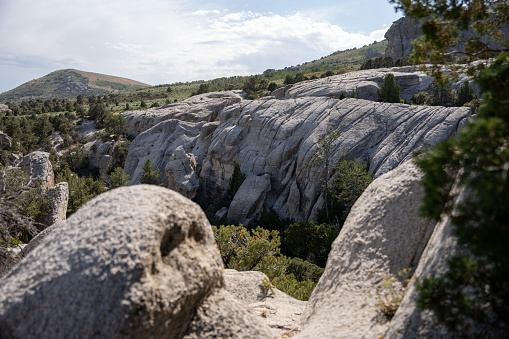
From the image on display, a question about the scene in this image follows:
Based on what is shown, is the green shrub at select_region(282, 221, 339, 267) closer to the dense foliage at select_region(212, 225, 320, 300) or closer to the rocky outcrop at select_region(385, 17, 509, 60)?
the dense foliage at select_region(212, 225, 320, 300)

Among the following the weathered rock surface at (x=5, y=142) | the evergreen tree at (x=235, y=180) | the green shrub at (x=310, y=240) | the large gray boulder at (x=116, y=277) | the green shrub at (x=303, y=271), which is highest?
the weathered rock surface at (x=5, y=142)

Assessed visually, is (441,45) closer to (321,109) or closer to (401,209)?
(401,209)

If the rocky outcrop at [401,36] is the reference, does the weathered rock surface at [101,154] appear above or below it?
below

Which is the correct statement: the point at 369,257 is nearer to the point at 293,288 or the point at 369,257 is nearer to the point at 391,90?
the point at 293,288

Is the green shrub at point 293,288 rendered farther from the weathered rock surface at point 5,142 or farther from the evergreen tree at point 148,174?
the weathered rock surface at point 5,142

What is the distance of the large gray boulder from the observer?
4.36 metres

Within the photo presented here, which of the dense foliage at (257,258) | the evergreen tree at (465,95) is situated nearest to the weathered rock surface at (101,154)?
the dense foliage at (257,258)

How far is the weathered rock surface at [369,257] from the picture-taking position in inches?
255

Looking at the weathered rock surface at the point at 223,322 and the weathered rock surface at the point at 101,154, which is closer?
the weathered rock surface at the point at 223,322

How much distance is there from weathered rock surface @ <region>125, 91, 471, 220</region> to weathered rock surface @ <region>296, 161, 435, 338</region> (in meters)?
25.7

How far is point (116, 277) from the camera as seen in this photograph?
175 inches

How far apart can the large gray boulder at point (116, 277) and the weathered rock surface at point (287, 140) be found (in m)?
30.3

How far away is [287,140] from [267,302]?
3579cm

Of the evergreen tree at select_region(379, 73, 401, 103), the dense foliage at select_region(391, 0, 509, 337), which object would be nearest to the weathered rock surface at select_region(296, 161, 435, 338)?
the dense foliage at select_region(391, 0, 509, 337)
